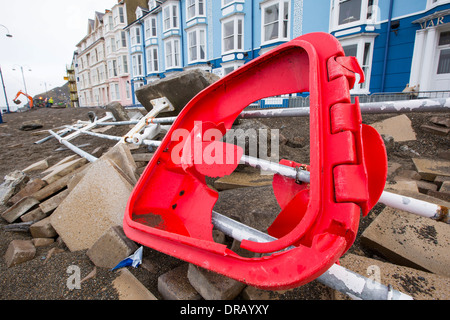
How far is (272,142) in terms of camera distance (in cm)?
359

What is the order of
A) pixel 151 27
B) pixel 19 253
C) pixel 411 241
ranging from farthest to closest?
pixel 151 27
pixel 19 253
pixel 411 241

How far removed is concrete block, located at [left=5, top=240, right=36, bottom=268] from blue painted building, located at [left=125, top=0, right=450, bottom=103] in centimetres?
1163

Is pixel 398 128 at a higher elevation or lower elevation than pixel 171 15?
lower

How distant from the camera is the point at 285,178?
1675mm

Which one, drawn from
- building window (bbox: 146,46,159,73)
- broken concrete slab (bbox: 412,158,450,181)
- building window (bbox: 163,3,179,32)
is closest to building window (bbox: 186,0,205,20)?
building window (bbox: 163,3,179,32)

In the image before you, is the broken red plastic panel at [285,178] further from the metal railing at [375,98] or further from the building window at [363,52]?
the building window at [363,52]

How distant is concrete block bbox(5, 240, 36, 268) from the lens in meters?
1.81

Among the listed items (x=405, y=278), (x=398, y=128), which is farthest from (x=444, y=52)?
(x=405, y=278)

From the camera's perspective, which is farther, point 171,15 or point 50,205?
point 171,15

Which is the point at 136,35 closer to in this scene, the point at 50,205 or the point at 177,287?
the point at 50,205

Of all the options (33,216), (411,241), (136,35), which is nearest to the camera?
(411,241)

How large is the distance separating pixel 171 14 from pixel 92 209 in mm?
20847

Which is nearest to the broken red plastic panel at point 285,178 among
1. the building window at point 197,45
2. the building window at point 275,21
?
the building window at point 275,21

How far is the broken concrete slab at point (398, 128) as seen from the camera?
4.36 metres
